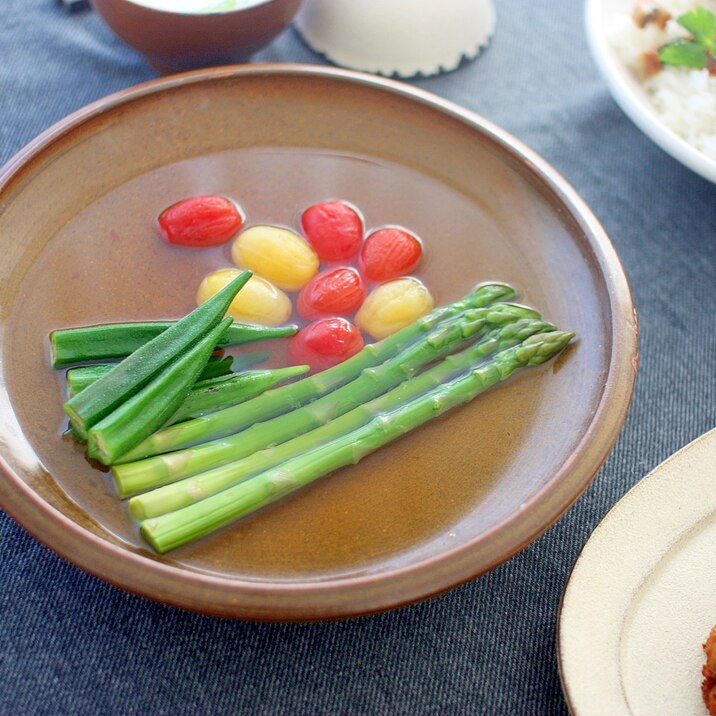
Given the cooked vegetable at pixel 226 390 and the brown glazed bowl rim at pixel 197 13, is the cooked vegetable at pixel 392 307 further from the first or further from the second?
the brown glazed bowl rim at pixel 197 13

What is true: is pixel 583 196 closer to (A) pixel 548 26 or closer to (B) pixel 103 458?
(A) pixel 548 26

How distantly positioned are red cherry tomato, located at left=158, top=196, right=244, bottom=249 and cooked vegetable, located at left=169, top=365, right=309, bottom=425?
0.32 metres

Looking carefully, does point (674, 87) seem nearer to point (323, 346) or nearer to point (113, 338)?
point (323, 346)

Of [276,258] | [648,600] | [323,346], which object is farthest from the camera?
[276,258]

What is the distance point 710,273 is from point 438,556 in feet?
3.75

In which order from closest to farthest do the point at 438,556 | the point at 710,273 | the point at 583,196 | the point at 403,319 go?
the point at 438,556 < the point at 403,319 < the point at 710,273 < the point at 583,196

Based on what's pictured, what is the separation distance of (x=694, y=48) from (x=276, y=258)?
1193 mm

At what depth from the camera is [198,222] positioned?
1.58m

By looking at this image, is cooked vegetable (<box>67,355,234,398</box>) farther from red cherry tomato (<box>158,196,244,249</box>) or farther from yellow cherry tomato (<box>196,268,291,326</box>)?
red cherry tomato (<box>158,196,244,249</box>)

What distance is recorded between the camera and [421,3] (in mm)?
2129

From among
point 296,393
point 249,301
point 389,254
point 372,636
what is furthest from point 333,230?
point 372,636

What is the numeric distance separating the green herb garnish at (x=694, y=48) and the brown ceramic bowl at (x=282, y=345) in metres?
0.63

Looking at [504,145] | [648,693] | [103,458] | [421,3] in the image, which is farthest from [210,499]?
[421,3]

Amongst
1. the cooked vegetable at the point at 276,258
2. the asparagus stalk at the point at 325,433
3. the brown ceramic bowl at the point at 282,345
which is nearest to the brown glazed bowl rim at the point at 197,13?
the brown ceramic bowl at the point at 282,345
